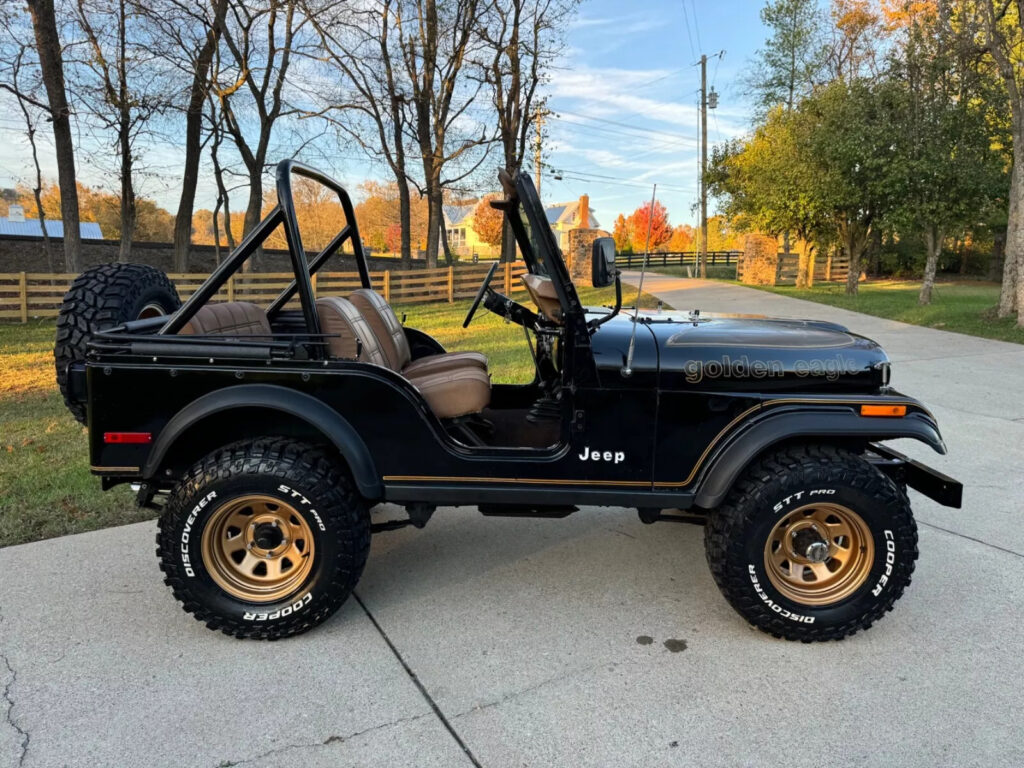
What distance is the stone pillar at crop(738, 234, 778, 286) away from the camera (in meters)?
24.4

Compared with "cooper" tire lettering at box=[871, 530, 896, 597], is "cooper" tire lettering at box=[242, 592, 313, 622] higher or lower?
lower

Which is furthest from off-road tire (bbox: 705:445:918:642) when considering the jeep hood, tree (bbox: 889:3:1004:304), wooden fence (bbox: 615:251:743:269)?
wooden fence (bbox: 615:251:743:269)

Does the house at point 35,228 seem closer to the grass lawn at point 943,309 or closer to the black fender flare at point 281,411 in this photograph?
the grass lawn at point 943,309

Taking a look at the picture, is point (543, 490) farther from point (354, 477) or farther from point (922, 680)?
point (922, 680)

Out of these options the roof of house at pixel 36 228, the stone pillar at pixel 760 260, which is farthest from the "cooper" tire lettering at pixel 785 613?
the roof of house at pixel 36 228

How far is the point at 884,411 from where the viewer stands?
8.69 feet

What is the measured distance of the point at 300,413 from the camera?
258 cm

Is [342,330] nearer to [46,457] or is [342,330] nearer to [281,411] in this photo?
[281,411]

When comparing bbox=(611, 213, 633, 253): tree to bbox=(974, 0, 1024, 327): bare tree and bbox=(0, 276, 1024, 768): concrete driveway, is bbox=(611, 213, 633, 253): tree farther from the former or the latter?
bbox=(974, 0, 1024, 327): bare tree

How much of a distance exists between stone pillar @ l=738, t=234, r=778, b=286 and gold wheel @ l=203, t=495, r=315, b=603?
2390 centimetres

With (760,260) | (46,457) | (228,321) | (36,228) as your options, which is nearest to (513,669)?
(228,321)

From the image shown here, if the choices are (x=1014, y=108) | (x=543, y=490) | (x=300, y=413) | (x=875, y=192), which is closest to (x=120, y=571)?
(x=300, y=413)

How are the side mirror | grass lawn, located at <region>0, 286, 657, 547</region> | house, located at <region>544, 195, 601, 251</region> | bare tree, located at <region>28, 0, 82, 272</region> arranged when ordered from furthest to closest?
bare tree, located at <region>28, 0, 82, 272</region>, house, located at <region>544, 195, 601, 251</region>, grass lawn, located at <region>0, 286, 657, 547</region>, the side mirror

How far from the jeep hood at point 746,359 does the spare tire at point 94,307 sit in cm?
216
